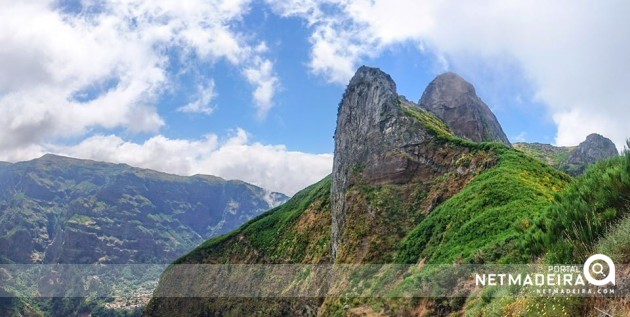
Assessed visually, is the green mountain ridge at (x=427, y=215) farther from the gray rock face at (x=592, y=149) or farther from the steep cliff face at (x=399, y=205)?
the gray rock face at (x=592, y=149)

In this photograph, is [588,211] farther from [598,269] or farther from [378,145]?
[378,145]

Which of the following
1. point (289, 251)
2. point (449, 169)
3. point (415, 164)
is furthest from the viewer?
point (289, 251)

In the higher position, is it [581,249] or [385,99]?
[385,99]

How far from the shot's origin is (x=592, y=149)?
186m

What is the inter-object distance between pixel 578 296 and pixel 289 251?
3542 inches

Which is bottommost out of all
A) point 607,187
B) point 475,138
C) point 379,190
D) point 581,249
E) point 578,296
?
point 578,296

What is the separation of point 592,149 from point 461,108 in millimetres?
75973

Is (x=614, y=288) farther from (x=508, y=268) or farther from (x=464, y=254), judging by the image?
(x=464, y=254)

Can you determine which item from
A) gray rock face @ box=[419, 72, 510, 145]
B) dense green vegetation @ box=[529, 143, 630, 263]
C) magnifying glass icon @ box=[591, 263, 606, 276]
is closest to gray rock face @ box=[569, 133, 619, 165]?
gray rock face @ box=[419, 72, 510, 145]

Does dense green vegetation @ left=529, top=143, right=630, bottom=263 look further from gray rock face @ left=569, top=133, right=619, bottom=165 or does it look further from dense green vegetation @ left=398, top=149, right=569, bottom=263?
gray rock face @ left=569, top=133, right=619, bottom=165

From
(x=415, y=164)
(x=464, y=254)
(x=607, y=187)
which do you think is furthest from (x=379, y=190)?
(x=607, y=187)

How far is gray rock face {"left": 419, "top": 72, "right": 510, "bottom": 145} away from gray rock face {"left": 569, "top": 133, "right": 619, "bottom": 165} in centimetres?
3192

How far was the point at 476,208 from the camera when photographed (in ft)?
147

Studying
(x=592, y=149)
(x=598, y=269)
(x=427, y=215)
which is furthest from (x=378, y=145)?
(x=592, y=149)
